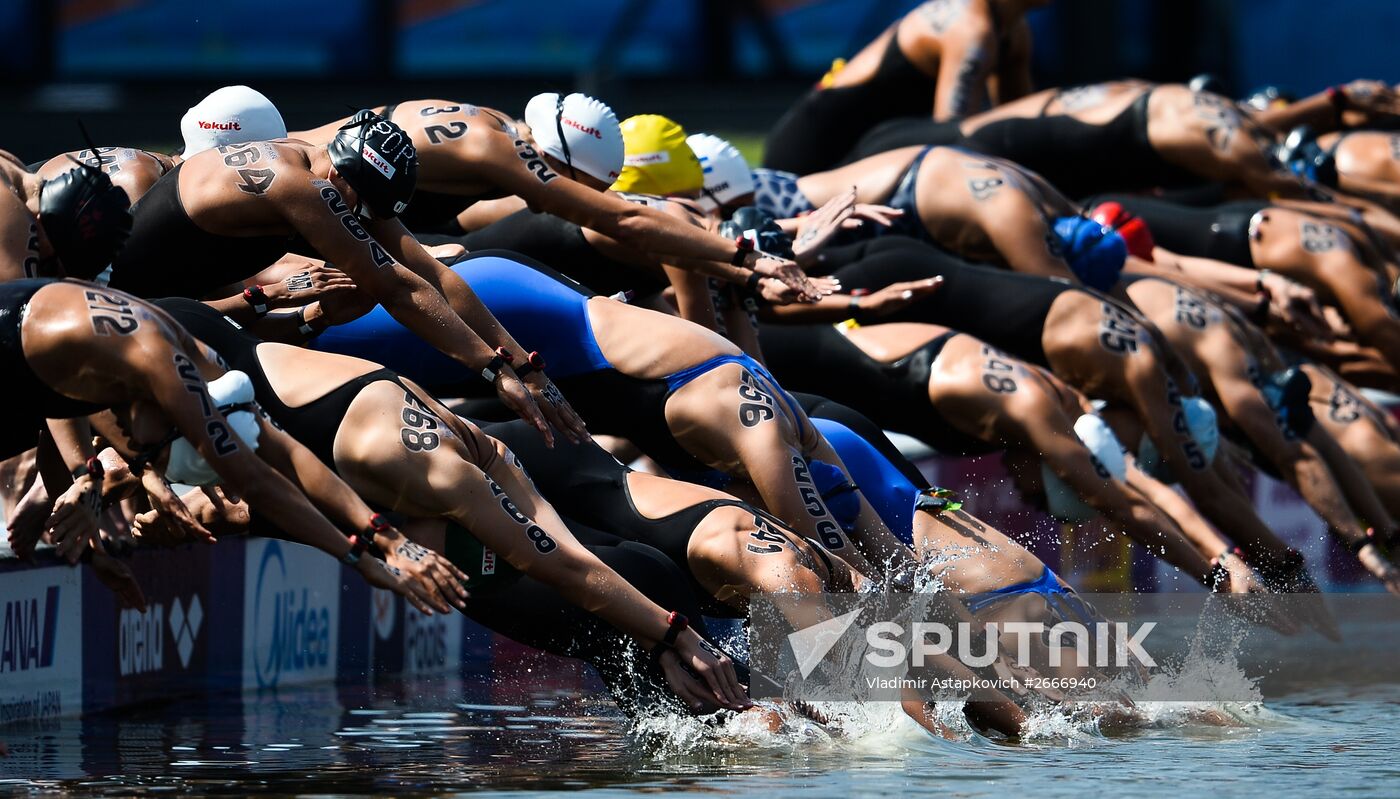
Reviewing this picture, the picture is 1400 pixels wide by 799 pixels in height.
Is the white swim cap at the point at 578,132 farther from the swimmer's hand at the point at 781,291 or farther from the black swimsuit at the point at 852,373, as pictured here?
the black swimsuit at the point at 852,373

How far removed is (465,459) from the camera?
225 inches

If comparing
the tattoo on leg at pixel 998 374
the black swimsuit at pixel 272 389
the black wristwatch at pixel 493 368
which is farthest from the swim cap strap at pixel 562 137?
the tattoo on leg at pixel 998 374

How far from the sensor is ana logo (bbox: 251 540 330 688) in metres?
7.40

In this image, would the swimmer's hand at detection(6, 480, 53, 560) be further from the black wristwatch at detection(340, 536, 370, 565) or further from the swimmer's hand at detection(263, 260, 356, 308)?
the black wristwatch at detection(340, 536, 370, 565)

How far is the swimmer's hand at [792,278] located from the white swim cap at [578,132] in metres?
0.67

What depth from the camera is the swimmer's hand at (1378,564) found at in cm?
900

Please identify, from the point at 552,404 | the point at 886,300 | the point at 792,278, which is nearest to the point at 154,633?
the point at 552,404

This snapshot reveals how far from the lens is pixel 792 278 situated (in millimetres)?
6941

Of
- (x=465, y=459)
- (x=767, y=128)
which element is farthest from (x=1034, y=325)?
(x=767, y=128)

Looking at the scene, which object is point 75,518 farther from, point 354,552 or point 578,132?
point 578,132

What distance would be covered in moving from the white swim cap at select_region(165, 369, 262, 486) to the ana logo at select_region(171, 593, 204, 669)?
67.3 inches

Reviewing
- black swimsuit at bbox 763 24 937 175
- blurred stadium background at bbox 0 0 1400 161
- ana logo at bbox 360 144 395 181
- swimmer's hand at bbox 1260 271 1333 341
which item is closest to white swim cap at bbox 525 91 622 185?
ana logo at bbox 360 144 395 181

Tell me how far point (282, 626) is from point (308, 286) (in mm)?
1523

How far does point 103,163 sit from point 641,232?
66.7 inches
